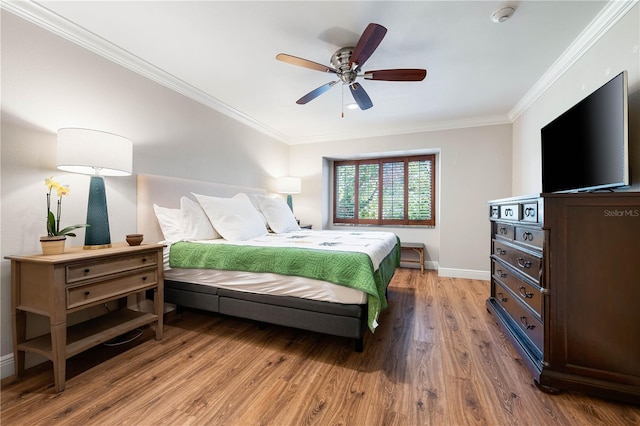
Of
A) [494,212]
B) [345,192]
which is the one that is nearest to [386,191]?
[345,192]

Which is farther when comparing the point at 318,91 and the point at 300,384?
the point at 318,91

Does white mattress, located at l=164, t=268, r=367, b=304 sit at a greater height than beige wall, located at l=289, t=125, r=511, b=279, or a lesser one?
lesser

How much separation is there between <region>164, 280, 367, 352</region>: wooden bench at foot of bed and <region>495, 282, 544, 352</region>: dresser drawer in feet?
3.40

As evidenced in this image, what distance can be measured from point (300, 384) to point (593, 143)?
8.08 ft

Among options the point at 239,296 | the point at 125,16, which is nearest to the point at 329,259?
the point at 239,296

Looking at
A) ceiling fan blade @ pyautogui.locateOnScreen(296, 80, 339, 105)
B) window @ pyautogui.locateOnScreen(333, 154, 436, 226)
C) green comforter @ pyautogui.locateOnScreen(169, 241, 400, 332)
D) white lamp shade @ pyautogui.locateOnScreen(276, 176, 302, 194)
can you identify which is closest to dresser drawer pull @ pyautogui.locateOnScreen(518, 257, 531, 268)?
green comforter @ pyautogui.locateOnScreen(169, 241, 400, 332)

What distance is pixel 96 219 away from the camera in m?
1.85

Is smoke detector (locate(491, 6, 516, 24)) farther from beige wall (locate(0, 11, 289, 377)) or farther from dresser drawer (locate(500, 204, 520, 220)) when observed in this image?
beige wall (locate(0, 11, 289, 377))

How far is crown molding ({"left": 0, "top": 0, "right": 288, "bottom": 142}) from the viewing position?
5.54ft

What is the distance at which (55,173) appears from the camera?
186 cm

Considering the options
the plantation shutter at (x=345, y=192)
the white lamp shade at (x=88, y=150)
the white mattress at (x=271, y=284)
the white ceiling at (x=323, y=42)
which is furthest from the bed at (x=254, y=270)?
the plantation shutter at (x=345, y=192)

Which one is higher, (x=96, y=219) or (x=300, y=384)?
(x=96, y=219)

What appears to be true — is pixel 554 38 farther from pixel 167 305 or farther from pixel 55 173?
pixel 167 305

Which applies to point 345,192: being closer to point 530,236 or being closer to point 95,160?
point 530,236
